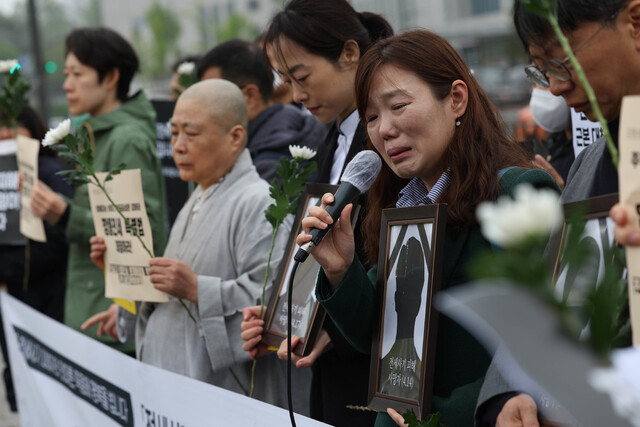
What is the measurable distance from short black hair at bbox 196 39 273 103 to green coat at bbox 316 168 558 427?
105 inches

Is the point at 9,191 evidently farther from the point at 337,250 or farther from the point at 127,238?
the point at 337,250

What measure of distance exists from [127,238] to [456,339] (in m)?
1.92

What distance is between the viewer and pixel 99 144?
4.65 metres

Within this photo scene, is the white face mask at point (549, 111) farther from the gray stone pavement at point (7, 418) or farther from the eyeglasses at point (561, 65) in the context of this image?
the gray stone pavement at point (7, 418)

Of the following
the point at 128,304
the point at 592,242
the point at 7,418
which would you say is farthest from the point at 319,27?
the point at 7,418

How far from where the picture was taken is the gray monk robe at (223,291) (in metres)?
3.38

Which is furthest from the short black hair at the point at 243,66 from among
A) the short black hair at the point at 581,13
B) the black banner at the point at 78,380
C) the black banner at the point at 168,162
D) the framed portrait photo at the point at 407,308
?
the short black hair at the point at 581,13

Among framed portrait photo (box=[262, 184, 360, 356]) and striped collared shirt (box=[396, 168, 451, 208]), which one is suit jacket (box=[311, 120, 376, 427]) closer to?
framed portrait photo (box=[262, 184, 360, 356])

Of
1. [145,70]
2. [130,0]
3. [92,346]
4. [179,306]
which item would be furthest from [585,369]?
[130,0]

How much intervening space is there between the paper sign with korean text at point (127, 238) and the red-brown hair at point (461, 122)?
58.2 inches

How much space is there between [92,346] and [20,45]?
2888 centimetres

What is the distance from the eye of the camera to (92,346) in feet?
12.4

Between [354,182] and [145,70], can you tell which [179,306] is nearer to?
[354,182]

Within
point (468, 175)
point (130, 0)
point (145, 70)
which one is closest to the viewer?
point (468, 175)
